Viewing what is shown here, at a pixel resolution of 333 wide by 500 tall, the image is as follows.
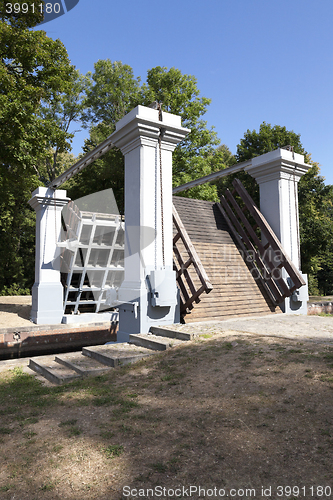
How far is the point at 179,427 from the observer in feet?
10.2

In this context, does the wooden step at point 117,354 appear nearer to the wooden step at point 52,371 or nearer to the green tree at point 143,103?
the wooden step at point 52,371

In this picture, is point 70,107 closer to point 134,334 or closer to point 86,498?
point 134,334

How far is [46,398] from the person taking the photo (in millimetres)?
4055

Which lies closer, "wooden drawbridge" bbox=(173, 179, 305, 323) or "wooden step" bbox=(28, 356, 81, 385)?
"wooden step" bbox=(28, 356, 81, 385)

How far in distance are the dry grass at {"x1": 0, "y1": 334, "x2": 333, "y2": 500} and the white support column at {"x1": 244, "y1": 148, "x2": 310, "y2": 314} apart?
4.96 metres

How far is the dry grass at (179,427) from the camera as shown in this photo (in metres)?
2.38

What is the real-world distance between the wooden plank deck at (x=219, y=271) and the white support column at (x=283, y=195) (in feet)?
3.86

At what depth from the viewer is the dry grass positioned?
7.82 ft

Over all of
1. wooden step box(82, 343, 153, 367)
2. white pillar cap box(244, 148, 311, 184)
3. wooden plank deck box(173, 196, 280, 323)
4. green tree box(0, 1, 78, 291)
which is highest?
green tree box(0, 1, 78, 291)

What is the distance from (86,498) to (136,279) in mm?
4809

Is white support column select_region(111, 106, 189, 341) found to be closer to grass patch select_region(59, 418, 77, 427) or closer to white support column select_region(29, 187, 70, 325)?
grass patch select_region(59, 418, 77, 427)

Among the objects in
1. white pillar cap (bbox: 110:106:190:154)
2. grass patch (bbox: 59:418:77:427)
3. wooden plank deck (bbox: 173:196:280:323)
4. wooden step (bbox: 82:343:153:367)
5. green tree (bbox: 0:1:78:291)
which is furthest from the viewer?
green tree (bbox: 0:1:78:291)

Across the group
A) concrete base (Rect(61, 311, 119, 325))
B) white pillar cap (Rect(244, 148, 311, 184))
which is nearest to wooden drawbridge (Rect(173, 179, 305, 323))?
white pillar cap (Rect(244, 148, 311, 184))

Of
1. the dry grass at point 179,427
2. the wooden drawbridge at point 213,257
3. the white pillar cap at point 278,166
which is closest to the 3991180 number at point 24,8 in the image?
the wooden drawbridge at point 213,257
